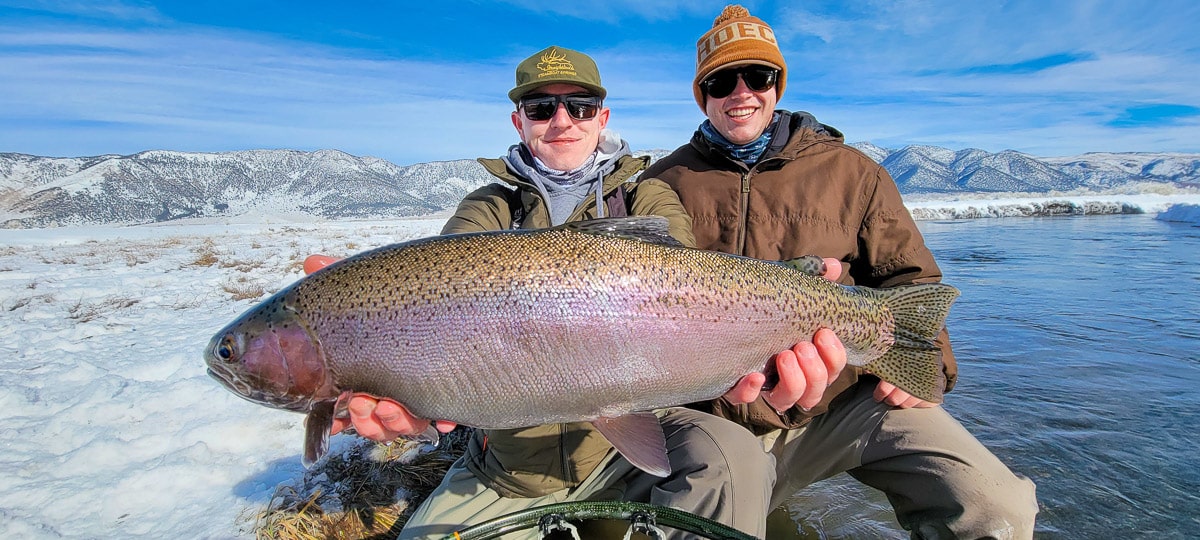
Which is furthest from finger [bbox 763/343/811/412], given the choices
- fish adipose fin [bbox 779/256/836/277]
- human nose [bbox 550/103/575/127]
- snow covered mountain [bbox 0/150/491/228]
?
snow covered mountain [bbox 0/150/491/228]

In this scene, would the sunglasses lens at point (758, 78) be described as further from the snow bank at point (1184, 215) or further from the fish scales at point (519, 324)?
the snow bank at point (1184, 215)

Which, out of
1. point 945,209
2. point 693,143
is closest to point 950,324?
point 693,143

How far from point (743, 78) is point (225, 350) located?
300cm

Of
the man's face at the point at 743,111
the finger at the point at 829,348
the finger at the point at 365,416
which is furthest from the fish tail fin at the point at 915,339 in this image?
the finger at the point at 365,416

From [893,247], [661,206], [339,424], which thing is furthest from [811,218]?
[339,424]

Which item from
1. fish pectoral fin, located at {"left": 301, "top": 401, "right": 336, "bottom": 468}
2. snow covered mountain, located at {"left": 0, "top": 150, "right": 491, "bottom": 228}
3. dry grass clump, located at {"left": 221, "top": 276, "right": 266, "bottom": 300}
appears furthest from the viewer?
snow covered mountain, located at {"left": 0, "top": 150, "right": 491, "bottom": 228}

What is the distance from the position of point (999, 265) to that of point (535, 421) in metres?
15.4

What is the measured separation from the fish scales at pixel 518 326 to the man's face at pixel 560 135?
102 centimetres

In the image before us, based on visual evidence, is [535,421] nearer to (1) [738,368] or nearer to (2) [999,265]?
(1) [738,368]

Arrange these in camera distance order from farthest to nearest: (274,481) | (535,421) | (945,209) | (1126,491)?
(945,209) < (1126,491) < (274,481) < (535,421)

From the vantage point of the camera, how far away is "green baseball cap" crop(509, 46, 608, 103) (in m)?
3.09

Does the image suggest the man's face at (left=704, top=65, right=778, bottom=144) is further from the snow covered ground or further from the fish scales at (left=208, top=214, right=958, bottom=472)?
the snow covered ground

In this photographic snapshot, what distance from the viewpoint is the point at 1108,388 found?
5.58 m

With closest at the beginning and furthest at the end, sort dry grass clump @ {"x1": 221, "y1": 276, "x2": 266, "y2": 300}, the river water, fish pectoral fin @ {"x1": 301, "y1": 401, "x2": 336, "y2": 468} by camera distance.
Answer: fish pectoral fin @ {"x1": 301, "y1": 401, "x2": 336, "y2": 468} < the river water < dry grass clump @ {"x1": 221, "y1": 276, "x2": 266, "y2": 300}
